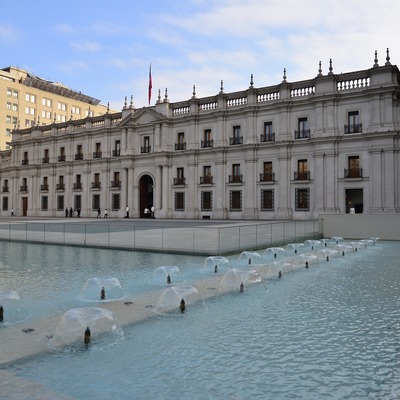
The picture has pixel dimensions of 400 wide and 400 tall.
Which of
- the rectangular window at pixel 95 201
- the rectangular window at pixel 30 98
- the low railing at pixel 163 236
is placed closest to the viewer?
the low railing at pixel 163 236

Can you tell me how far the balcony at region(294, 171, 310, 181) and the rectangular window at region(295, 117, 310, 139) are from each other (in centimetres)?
348

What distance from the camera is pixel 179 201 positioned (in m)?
46.7

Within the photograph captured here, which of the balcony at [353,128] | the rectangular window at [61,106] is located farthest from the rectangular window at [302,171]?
the rectangular window at [61,106]

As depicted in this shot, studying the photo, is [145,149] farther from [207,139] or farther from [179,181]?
[207,139]

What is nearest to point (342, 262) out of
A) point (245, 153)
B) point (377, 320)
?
point (377, 320)

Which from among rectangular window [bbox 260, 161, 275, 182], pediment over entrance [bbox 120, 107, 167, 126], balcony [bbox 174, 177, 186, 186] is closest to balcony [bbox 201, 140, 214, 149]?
balcony [bbox 174, 177, 186, 186]

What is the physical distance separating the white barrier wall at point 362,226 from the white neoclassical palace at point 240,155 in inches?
498

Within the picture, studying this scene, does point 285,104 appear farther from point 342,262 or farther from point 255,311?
point 255,311

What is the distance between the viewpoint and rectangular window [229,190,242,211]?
141 feet

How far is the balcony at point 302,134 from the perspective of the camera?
39.3m

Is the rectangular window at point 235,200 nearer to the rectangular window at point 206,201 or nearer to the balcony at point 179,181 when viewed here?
the rectangular window at point 206,201

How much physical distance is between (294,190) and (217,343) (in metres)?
35.1

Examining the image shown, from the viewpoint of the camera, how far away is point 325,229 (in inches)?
960

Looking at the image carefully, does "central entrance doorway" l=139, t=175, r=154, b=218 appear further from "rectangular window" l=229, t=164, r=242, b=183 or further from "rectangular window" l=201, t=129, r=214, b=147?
"rectangular window" l=229, t=164, r=242, b=183
